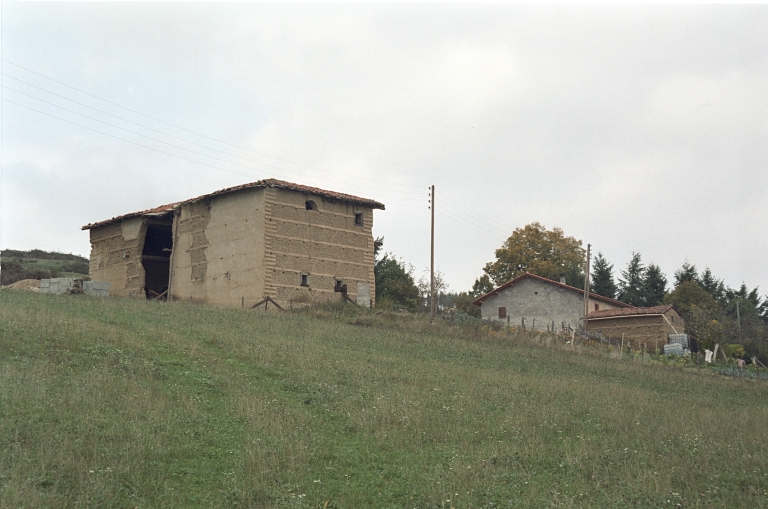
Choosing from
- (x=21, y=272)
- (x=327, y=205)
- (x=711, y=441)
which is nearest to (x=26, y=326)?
(x=711, y=441)

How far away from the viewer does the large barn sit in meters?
39.3

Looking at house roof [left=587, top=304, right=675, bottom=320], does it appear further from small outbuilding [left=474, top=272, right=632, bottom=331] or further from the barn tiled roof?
small outbuilding [left=474, top=272, right=632, bottom=331]

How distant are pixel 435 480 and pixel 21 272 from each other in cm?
5385

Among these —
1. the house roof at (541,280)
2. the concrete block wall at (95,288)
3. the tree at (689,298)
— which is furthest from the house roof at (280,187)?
the tree at (689,298)

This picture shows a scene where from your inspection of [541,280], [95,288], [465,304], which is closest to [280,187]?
[95,288]

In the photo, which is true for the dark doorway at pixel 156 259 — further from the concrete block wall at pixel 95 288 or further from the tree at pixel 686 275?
the tree at pixel 686 275

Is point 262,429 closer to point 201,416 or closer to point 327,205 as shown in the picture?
point 201,416

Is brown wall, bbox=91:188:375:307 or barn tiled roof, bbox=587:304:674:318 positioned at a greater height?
brown wall, bbox=91:188:375:307

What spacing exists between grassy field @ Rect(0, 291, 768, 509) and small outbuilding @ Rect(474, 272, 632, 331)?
31.2 meters

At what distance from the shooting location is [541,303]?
190ft

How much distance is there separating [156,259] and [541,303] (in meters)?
30.1

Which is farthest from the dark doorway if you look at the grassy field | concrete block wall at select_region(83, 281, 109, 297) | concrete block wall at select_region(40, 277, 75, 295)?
the grassy field

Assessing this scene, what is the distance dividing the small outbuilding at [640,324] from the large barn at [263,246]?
21294mm

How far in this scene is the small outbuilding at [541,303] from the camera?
186 ft
